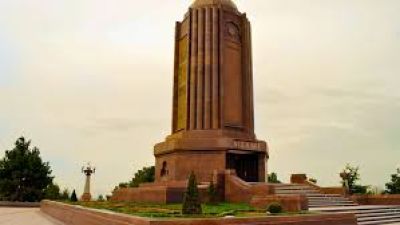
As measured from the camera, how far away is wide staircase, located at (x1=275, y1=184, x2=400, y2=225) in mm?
16625

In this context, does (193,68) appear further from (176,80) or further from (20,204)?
(20,204)

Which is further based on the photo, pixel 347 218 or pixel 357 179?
pixel 357 179

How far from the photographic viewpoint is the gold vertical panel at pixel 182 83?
90.9 ft

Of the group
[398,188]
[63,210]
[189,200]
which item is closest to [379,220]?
[189,200]

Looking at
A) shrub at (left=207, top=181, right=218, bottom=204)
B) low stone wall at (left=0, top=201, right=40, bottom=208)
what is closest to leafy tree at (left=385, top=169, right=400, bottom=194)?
A: shrub at (left=207, top=181, right=218, bottom=204)

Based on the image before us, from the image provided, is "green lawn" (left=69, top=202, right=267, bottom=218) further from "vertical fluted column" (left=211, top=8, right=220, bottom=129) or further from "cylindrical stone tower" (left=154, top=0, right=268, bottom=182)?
"vertical fluted column" (left=211, top=8, right=220, bottom=129)

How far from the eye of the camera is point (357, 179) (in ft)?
115

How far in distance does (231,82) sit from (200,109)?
2.78m

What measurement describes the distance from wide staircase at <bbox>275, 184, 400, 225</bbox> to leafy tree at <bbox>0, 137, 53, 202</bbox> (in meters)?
25.5

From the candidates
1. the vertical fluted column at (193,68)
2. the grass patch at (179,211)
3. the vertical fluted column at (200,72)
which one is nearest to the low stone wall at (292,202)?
the grass patch at (179,211)

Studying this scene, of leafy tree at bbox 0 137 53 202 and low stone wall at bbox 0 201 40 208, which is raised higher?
leafy tree at bbox 0 137 53 202

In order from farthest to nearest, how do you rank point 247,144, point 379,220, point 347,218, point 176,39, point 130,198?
point 176,39 < point 247,144 < point 130,198 < point 379,220 < point 347,218

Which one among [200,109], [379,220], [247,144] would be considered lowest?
[379,220]

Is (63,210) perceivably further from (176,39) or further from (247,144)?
(176,39)
